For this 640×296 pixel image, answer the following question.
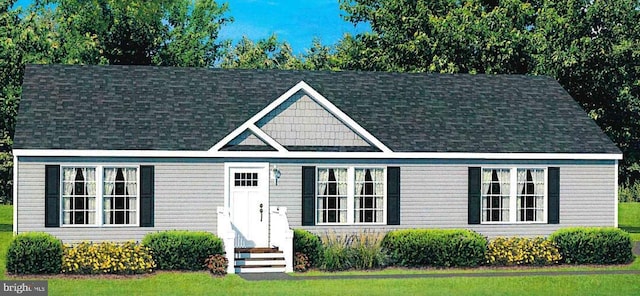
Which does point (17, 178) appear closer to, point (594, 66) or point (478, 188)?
point (478, 188)

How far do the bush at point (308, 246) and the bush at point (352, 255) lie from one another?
18 centimetres

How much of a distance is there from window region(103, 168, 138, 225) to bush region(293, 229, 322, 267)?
4.46 m

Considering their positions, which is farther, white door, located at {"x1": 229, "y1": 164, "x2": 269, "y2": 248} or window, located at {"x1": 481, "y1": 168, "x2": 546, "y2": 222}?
window, located at {"x1": 481, "y1": 168, "x2": 546, "y2": 222}

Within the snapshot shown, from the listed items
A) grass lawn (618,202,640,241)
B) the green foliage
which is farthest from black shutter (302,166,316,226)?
the green foliage

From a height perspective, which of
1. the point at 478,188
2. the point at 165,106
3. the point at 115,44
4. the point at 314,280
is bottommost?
the point at 314,280

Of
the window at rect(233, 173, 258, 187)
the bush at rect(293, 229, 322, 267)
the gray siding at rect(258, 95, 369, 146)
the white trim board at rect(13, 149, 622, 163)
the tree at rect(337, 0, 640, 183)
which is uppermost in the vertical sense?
the tree at rect(337, 0, 640, 183)

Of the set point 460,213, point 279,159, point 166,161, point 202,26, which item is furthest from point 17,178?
point 202,26

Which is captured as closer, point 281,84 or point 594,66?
point 281,84

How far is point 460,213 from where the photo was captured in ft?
111

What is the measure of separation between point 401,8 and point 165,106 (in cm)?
1726

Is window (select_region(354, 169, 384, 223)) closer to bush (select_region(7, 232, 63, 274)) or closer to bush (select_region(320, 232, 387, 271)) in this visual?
bush (select_region(320, 232, 387, 271))

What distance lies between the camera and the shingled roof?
3244 centimetres

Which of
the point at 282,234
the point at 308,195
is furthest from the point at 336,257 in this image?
the point at 308,195

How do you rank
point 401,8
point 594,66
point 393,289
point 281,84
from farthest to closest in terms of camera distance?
point 401,8 < point 594,66 < point 281,84 < point 393,289
